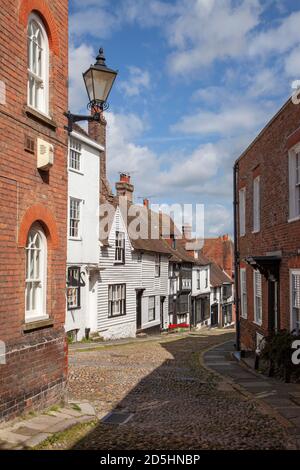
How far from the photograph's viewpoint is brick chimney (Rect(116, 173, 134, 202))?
36.8 metres

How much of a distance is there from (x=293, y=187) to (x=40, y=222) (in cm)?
763

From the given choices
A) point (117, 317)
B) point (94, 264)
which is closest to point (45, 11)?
point (94, 264)

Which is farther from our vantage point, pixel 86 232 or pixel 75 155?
pixel 86 232

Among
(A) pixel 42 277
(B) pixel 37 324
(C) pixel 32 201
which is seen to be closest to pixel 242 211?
(A) pixel 42 277

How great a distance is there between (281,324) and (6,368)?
936 cm

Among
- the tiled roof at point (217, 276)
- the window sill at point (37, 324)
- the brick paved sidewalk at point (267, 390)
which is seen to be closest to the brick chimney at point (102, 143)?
the brick paved sidewalk at point (267, 390)

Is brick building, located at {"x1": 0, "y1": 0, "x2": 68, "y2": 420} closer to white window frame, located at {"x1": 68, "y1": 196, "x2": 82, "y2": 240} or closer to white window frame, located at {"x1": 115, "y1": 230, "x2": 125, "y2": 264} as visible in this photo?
white window frame, located at {"x1": 68, "y1": 196, "x2": 82, "y2": 240}

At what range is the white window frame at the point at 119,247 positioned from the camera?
2909 cm

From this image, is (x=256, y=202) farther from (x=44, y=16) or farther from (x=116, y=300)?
(x=116, y=300)

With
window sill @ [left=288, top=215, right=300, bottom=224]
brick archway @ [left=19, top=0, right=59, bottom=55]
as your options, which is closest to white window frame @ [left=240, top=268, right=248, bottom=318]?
window sill @ [left=288, top=215, right=300, bottom=224]

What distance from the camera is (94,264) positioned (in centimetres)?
2544

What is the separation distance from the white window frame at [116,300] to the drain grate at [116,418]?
19430 mm

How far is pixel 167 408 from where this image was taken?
9289 mm

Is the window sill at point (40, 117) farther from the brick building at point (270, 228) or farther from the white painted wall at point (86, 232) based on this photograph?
the white painted wall at point (86, 232)
